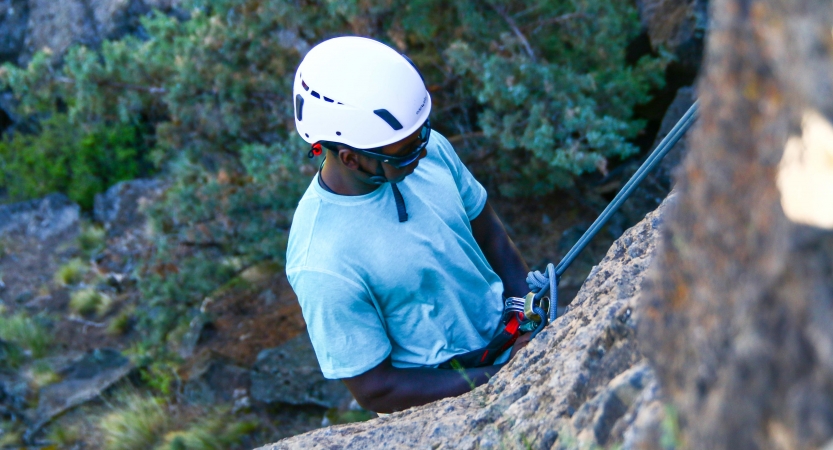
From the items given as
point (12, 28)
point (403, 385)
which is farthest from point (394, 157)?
point (12, 28)

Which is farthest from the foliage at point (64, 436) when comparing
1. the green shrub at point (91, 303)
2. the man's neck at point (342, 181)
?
the man's neck at point (342, 181)

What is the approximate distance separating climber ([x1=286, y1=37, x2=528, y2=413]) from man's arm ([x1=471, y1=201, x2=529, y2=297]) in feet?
1.42

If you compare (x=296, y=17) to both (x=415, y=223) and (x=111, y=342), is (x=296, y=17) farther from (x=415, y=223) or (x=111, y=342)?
(x=111, y=342)

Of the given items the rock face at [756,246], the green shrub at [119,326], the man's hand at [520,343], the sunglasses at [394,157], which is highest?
the rock face at [756,246]

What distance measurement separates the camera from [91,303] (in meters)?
9.17

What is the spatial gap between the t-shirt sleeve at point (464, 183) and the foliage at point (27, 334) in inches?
297

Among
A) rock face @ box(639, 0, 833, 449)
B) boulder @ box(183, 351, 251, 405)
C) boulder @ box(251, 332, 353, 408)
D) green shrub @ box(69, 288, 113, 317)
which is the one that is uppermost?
rock face @ box(639, 0, 833, 449)

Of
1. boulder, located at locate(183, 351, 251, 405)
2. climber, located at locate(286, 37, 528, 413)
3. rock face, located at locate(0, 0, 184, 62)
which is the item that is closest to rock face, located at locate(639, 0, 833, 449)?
climber, located at locate(286, 37, 528, 413)

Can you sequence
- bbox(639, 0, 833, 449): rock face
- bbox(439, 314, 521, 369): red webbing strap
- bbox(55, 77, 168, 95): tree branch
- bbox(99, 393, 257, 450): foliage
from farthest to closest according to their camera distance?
bbox(55, 77, 168, 95): tree branch → bbox(99, 393, 257, 450): foliage → bbox(439, 314, 521, 369): red webbing strap → bbox(639, 0, 833, 449): rock face

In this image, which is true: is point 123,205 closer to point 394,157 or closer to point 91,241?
point 91,241

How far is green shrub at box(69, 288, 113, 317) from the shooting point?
9.09 meters

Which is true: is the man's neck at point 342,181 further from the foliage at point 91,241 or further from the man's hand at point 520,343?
the foliage at point 91,241

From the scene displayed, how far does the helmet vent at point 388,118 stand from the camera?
248cm

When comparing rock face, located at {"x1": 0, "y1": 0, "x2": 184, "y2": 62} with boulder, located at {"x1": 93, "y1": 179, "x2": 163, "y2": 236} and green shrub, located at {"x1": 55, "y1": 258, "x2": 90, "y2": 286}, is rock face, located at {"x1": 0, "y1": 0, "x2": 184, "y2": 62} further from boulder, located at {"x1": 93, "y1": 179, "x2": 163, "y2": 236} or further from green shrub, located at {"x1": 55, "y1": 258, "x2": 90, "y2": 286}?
green shrub, located at {"x1": 55, "y1": 258, "x2": 90, "y2": 286}
